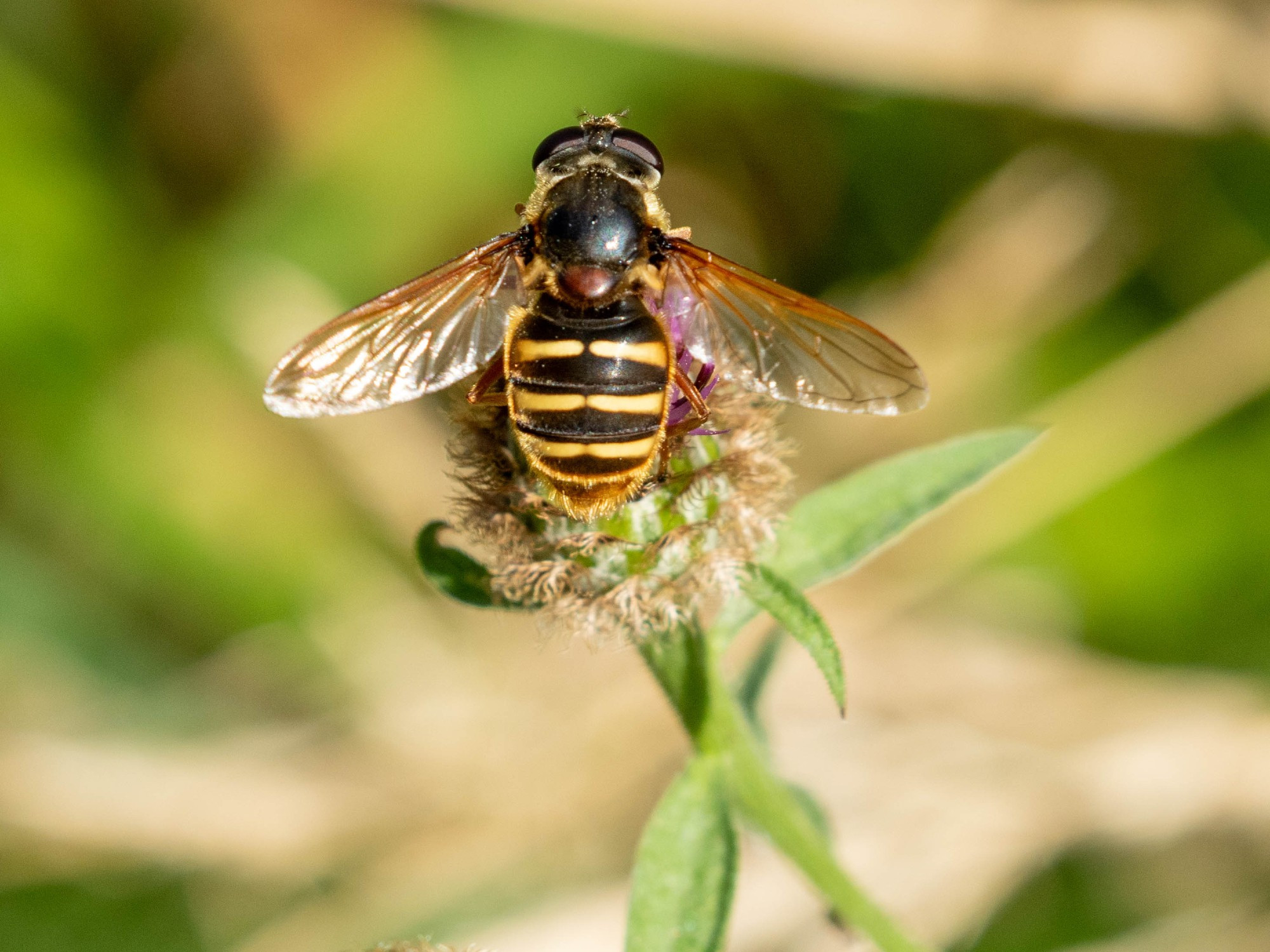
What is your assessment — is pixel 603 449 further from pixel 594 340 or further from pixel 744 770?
pixel 744 770

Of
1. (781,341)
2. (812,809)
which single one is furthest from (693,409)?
(812,809)

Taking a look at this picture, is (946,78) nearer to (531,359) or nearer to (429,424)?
(429,424)

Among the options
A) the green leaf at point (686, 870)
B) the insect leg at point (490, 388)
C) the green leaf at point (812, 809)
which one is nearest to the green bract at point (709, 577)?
the green leaf at point (686, 870)

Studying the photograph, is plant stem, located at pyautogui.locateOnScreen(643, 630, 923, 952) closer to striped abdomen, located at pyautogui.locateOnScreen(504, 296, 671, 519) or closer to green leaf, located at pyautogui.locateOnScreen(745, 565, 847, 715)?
green leaf, located at pyautogui.locateOnScreen(745, 565, 847, 715)

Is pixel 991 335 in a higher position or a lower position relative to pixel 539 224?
higher

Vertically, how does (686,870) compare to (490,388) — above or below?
below

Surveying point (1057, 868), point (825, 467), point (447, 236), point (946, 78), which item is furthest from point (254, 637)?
point (946, 78)

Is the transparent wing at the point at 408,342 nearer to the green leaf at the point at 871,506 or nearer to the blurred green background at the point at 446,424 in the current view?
the green leaf at the point at 871,506

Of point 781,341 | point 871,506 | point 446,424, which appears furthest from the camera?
point 446,424
